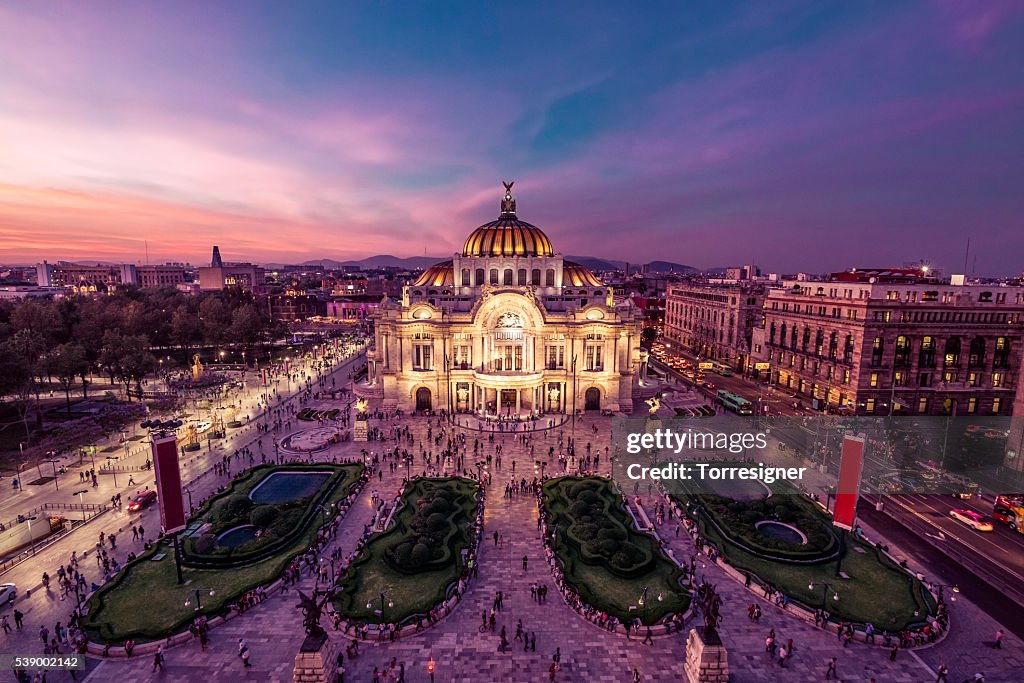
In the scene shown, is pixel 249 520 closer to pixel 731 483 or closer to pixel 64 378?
pixel 731 483

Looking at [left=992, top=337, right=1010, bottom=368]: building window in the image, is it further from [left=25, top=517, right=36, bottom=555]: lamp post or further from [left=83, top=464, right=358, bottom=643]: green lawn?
[left=25, top=517, right=36, bottom=555]: lamp post

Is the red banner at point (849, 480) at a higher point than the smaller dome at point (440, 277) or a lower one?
lower

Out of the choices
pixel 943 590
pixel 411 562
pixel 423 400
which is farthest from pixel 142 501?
pixel 943 590

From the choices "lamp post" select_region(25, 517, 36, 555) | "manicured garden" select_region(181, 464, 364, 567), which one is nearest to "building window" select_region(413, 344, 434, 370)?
"manicured garden" select_region(181, 464, 364, 567)

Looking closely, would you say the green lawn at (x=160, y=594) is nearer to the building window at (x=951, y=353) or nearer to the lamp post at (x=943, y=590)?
the lamp post at (x=943, y=590)

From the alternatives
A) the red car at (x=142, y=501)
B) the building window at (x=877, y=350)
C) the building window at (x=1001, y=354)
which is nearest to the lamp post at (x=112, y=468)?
the red car at (x=142, y=501)
